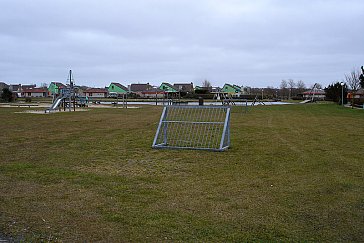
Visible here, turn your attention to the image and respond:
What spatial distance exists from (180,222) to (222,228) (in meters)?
0.51

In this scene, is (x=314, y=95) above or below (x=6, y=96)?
above

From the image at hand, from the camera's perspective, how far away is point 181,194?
227 inches

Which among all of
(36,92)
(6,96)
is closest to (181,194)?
(6,96)

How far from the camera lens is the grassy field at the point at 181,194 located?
4230mm

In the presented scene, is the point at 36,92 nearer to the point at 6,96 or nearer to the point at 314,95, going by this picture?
the point at 6,96

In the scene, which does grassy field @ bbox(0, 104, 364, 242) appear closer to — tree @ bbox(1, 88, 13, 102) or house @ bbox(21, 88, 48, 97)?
tree @ bbox(1, 88, 13, 102)

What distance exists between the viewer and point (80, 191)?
19.3ft

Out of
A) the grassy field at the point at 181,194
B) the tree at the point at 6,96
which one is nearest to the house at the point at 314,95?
the tree at the point at 6,96

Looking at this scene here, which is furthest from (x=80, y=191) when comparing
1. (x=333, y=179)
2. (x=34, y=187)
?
(x=333, y=179)

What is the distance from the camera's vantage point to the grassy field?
423 cm

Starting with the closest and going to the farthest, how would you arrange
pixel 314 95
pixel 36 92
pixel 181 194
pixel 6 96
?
pixel 181 194
pixel 6 96
pixel 314 95
pixel 36 92

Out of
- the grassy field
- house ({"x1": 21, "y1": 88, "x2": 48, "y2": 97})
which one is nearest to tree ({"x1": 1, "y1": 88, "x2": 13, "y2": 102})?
the grassy field

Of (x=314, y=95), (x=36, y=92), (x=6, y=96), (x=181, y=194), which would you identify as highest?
(x=36, y=92)

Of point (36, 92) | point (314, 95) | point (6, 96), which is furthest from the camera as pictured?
point (36, 92)
